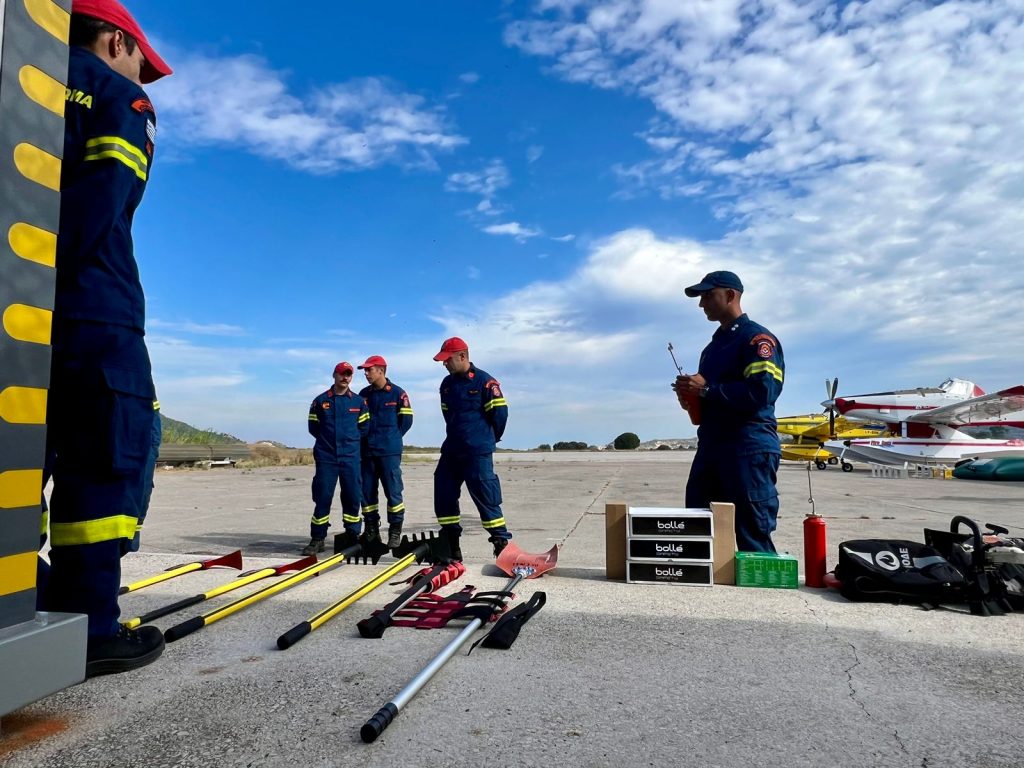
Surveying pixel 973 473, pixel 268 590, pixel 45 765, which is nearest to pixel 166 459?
pixel 268 590

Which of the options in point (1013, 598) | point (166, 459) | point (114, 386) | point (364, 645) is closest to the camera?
point (114, 386)

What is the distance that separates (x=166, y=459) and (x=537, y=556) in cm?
2534

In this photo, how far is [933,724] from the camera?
2.00 m

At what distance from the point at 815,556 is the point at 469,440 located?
2.80 metres

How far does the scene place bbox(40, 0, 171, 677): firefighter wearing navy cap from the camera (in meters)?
2.02

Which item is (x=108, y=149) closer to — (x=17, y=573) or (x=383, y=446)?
(x=17, y=573)

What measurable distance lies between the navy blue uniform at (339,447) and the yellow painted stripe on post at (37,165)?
208 inches

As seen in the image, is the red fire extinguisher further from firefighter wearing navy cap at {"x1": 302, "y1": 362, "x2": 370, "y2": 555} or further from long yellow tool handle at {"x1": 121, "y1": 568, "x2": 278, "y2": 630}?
firefighter wearing navy cap at {"x1": 302, "y1": 362, "x2": 370, "y2": 555}

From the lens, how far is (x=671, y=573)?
13.3ft

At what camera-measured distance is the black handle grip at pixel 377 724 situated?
1798 millimetres

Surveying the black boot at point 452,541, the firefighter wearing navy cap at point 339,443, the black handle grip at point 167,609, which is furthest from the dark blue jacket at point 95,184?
the firefighter wearing navy cap at point 339,443

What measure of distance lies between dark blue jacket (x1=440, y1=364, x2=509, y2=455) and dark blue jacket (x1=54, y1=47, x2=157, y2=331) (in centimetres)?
367

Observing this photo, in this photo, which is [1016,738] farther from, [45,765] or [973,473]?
[973,473]

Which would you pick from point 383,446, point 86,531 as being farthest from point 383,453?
point 86,531
